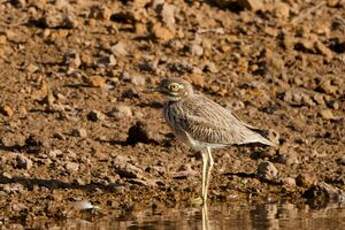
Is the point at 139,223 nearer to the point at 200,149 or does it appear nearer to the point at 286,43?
the point at 200,149

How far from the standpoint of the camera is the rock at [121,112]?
13640mm

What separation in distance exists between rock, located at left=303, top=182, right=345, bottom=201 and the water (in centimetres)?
24

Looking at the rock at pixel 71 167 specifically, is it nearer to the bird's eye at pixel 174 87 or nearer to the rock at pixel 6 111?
the bird's eye at pixel 174 87

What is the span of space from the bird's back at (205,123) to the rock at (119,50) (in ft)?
8.99

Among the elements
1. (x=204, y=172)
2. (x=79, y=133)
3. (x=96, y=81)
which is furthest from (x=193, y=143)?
(x=96, y=81)

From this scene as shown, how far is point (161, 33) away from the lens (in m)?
15.3

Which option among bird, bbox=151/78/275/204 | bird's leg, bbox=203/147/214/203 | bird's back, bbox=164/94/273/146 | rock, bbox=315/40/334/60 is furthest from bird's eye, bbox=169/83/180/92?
rock, bbox=315/40/334/60

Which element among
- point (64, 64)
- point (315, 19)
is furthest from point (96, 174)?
point (315, 19)

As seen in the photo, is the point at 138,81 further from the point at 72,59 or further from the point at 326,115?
the point at 326,115

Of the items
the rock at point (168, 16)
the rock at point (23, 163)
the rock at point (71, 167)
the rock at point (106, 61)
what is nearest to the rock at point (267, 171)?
the rock at point (71, 167)

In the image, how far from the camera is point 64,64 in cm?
1459

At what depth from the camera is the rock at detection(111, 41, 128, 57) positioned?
14.9 meters

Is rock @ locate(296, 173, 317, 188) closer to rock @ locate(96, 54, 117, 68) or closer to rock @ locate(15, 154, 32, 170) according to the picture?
rock @ locate(15, 154, 32, 170)

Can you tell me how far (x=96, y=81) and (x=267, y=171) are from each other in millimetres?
2635
